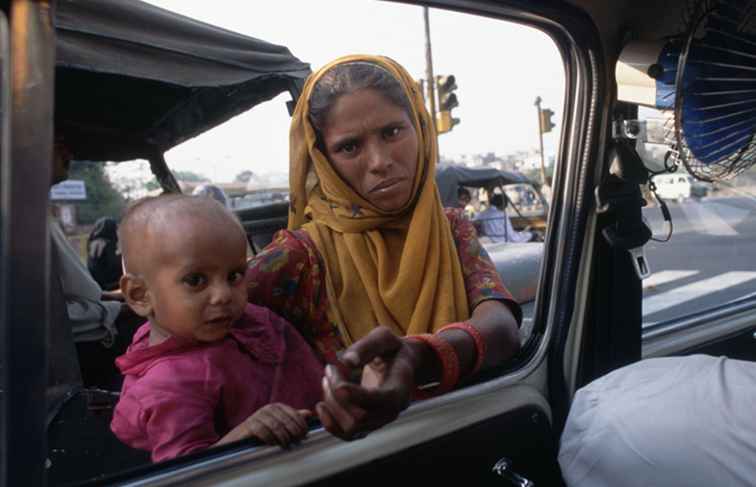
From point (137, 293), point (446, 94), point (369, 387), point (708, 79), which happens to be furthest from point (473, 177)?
point (369, 387)

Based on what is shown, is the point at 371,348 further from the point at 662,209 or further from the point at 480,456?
the point at 662,209

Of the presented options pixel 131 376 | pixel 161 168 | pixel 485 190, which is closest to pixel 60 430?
pixel 131 376

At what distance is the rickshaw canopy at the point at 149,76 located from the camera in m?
2.36

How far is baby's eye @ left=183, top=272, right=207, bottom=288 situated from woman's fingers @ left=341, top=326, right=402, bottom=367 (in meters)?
0.40

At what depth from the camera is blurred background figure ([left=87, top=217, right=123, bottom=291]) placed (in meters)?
2.70

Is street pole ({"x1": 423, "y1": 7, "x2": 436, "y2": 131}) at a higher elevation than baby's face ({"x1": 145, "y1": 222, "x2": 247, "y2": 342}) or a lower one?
higher

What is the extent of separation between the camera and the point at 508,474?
54.5 inches

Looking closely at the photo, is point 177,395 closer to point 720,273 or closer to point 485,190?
point 720,273

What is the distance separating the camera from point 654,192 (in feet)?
6.15

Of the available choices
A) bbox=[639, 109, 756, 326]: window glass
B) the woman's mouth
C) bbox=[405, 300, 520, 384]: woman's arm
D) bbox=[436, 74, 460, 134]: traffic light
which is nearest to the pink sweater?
bbox=[405, 300, 520, 384]: woman's arm

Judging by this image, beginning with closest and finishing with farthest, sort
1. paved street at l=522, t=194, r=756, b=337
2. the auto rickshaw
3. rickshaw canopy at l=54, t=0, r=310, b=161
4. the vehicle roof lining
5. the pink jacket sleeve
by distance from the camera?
1. the pink jacket sleeve
2. the vehicle roof lining
3. rickshaw canopy at l=54, t=0, r=310, b=161
4. paved street at l=522, t=194, r=756, b=337
5. the auto rickshaw

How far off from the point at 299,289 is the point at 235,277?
24cm

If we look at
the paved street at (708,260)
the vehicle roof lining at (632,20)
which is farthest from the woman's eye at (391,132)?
the paved street at (708,260)

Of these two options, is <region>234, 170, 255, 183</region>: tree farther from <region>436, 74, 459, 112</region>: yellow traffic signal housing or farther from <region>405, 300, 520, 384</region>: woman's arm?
<region>436, 74, 459, 112</region>: yellow traffic signal housing
